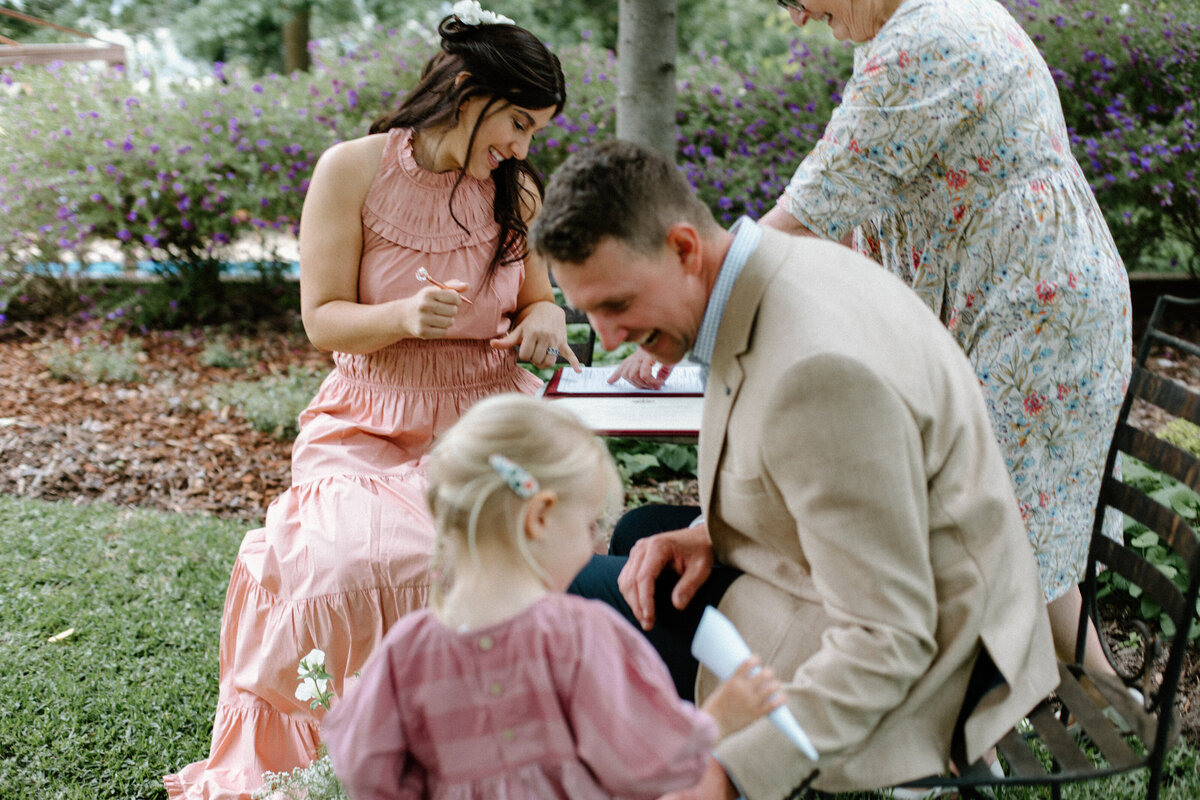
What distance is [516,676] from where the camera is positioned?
1.39 metres

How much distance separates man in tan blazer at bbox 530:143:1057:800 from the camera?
60.1 inches

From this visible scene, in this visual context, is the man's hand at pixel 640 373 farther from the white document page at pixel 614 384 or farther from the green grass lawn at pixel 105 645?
the green grass lawn at pixel 105 645

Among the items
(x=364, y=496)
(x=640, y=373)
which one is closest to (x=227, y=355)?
(x=364, y=496)

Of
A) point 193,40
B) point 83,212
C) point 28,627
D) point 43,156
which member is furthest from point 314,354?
point 193,40

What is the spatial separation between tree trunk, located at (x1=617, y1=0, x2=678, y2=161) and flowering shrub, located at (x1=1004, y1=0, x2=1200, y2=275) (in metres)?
3.16

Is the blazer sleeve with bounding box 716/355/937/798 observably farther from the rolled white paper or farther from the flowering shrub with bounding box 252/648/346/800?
the flowering shrub with bounding box 252/648/346/800

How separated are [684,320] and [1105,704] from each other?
119 cm

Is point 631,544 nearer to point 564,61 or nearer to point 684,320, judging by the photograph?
point 684,320

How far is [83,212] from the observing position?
6.97m

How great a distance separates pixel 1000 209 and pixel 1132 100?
534 cm

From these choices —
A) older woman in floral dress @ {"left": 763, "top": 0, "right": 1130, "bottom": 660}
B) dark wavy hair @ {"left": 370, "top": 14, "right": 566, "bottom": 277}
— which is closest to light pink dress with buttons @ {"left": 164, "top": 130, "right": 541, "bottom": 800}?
dark wavy hair @ {"left": 370, "top": 14, "right": 566, "bottom": 277}

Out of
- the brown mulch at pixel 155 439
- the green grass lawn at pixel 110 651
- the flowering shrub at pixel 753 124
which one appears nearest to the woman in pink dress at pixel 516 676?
the green grass lawn at pixel 110 651

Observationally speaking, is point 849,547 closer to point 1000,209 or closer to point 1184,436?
point 1000,209

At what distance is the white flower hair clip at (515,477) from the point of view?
53.1 inches
